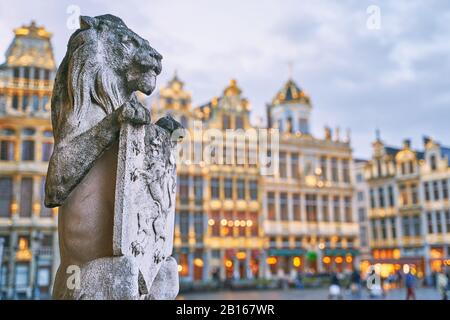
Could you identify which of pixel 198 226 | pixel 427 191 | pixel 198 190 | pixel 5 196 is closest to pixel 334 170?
pixel 427 191

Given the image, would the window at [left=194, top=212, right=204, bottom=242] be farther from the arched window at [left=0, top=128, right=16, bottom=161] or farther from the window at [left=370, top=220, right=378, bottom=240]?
the window at [left=370, top=220, right=378, bottom=240]

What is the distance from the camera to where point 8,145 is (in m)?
33.8

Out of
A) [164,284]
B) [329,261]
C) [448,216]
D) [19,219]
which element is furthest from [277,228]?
[164,284]

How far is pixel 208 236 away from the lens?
40.1m

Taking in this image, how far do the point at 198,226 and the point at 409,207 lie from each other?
2005cm

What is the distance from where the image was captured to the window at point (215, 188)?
1628 inches

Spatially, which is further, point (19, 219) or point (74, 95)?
point (19, 219)

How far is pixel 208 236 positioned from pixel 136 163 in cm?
3723

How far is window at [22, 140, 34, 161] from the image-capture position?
111 ft

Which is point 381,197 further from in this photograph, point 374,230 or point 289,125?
point 289,125

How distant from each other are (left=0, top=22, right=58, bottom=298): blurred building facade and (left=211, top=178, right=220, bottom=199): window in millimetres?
12478

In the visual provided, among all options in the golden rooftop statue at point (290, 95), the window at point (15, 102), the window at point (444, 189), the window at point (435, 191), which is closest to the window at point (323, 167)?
the golden rooftop statue at point (290, 95)
